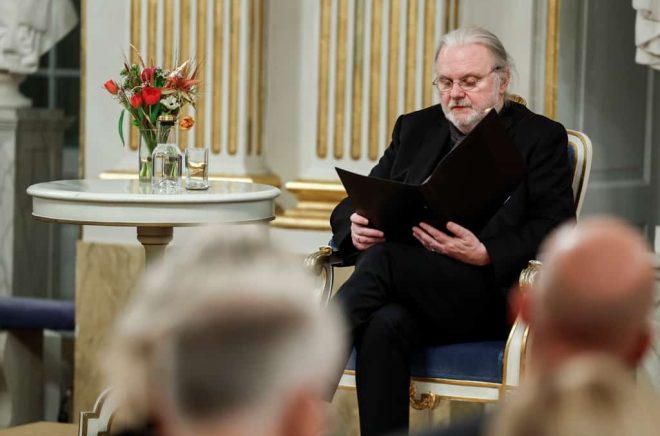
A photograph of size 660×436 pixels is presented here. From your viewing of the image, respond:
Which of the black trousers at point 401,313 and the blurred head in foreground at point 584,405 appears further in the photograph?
the black trousers at point 401,313

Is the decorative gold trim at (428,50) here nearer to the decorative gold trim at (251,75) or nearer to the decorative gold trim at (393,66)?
the decorative gold trim at (393,66)

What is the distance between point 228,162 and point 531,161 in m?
1.76

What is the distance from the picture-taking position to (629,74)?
16.9 feet

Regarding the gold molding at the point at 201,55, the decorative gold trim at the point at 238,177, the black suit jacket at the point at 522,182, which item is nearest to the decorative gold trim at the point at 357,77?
the decorative gold trim at the point at 238,177

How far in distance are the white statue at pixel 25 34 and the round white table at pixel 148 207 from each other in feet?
6.20

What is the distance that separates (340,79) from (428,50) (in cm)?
38

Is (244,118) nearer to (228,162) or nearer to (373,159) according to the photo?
(228,162)

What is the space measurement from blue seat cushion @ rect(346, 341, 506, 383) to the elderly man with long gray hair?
51 millimetres

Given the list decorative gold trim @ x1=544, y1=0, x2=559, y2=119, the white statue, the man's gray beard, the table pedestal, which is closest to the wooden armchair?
the man's gray beard

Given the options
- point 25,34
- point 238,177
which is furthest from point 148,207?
point 25,34

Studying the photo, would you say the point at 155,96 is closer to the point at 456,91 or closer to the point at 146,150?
the point at 146,150

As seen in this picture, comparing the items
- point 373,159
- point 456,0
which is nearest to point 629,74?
point 456,0

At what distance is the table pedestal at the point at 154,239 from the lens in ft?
12.5

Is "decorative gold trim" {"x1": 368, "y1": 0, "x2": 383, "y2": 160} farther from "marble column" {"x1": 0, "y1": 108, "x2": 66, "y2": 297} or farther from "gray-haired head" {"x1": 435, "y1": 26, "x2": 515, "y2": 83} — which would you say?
"marble column" {"x1": 0, "y1": 108, "x2": 66, "y2": 297}
